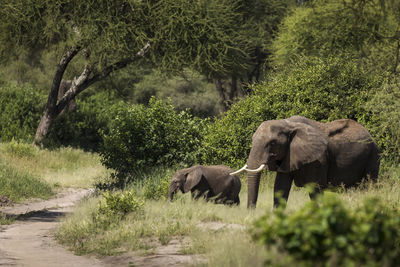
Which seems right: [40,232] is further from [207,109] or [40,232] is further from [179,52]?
[207,109]

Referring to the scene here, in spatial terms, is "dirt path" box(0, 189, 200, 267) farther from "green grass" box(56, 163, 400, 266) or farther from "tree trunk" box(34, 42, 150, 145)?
"tree trunk" box(34, 42, 150, 145)

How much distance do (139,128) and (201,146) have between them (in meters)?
1.88

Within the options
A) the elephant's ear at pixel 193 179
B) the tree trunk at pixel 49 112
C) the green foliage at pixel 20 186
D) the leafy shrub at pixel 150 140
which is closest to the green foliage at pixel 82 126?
the tree trunk at pixel 49 112

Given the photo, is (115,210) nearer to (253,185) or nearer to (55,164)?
(253,185)

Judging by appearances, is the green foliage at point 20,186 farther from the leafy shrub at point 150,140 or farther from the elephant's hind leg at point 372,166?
the elephant's hind leg at point 372,166

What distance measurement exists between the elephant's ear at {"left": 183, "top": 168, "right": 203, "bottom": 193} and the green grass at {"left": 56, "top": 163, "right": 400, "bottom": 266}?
0.38 m

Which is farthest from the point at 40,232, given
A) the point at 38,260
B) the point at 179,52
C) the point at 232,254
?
the point at 179,52

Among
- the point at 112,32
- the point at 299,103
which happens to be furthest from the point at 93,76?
the point at 299,103

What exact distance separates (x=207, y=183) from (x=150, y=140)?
5118 millimetres

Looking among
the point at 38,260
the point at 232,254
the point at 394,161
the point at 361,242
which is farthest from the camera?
the point at 394,161

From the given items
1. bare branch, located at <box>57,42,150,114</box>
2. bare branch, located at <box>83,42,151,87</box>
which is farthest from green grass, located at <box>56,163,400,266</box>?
bare branch, located at <box>57,42,150,114</box>

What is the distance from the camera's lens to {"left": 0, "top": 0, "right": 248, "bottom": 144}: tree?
898 inches

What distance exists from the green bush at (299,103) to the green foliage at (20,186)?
5.28m

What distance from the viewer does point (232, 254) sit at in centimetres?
757
